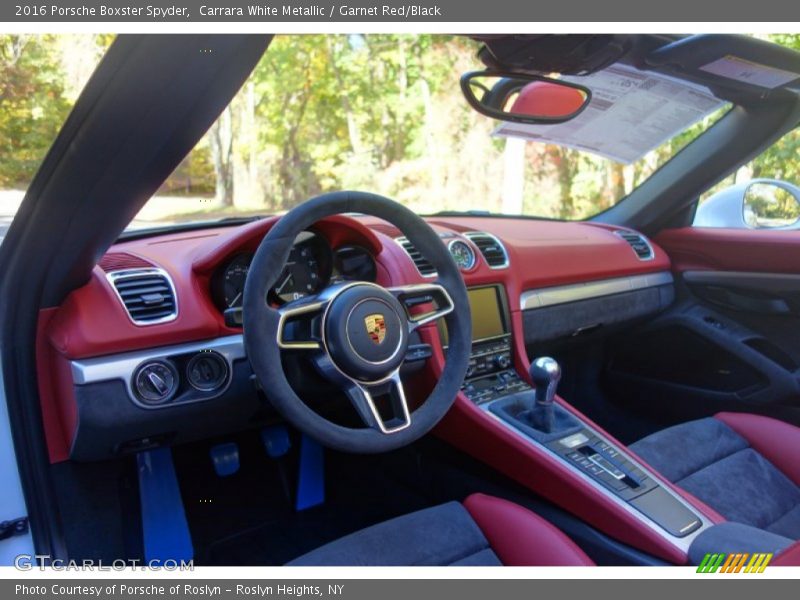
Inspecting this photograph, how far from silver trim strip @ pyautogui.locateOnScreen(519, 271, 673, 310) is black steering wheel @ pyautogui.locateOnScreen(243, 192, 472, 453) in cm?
93

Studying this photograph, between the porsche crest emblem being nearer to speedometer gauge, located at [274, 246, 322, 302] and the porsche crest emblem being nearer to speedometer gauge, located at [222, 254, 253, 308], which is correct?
speedometer gauge, located at [274, 246, 322, 302]

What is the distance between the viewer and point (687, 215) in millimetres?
3223

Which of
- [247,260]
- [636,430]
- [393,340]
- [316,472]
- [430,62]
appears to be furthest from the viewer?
[430,62]

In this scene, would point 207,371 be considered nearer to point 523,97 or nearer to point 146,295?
point 146,295

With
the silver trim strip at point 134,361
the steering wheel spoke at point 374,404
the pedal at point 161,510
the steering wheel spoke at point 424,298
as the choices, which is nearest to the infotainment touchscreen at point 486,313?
the steering wheel spoke at point 424,298

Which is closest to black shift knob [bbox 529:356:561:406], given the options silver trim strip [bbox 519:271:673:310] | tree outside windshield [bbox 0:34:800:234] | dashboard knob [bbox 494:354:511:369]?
dashboard knob [bbox 494:354:511:369]

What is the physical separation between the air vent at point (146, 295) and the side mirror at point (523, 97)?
1054mm

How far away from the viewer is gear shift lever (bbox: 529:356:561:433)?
2.09 meters

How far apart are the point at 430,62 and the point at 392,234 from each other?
18.7 ft

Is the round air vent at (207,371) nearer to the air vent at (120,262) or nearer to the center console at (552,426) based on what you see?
the air vent at (120,262)

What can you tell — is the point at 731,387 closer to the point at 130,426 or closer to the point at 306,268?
the point at 306,268

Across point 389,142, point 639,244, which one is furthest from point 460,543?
point 389,142

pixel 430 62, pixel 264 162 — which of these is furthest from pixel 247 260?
pixel 430 62

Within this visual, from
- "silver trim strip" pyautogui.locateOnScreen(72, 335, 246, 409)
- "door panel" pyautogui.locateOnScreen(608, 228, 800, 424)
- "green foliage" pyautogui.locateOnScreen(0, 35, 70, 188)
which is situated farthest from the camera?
"door panel" pyautogui.locateOnScreen(608, 228, 800, 424)
